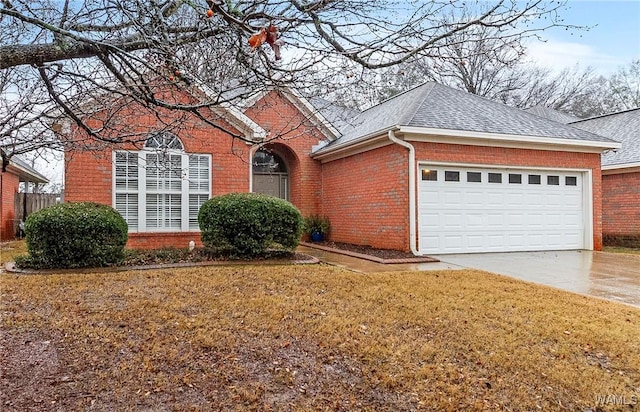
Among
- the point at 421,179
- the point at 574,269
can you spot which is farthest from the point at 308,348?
the point at 421,179

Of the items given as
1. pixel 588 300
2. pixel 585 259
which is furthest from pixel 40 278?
pixel 585 259

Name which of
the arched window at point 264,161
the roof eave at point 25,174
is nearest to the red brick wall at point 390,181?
the arched window at point 264,161

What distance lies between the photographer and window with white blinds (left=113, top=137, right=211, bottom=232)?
10.5 m

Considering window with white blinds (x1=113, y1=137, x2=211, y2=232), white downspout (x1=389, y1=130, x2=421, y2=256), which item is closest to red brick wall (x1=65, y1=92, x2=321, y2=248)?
window with white blinds (x1=113, y1=137, x2=211, y2=232)

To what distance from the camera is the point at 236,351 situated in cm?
381

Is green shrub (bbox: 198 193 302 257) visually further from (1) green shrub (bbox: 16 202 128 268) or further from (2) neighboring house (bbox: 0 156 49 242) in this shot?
(2) neighboring house (bbox: 0 156 49 242)

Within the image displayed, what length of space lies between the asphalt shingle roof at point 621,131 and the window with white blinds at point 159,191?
41.9 feet

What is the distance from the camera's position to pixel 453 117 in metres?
11.5

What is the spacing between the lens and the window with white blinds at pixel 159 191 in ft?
34.5

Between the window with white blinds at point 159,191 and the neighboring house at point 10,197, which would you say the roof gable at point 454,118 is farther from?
the neighboring house at point 10,197

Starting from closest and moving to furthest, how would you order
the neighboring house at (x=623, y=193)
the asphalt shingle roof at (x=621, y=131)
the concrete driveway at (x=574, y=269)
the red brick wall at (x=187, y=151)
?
the concrete driveway at (x=574, y=269) → the red brick wall at (x=187, y=151) → the neighboring house at (x=623, y=193) → the asphalt shingle roof at (x=621, y=131)

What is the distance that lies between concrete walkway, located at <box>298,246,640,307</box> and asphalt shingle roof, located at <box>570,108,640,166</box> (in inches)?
174

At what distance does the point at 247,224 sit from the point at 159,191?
324cm

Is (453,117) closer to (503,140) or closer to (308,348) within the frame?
(503,140)
